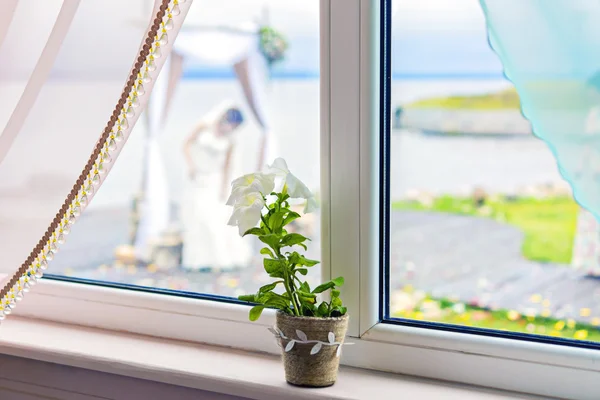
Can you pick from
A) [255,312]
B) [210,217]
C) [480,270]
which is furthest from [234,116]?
[480,270]

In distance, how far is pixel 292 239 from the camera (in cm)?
112

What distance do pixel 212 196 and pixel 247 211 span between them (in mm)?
346

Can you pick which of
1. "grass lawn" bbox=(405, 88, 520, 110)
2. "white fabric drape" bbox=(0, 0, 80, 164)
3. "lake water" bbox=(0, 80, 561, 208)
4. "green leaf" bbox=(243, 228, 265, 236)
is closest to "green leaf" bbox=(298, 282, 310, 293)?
"green leaf" bbox=(243, 228, 265, 236)

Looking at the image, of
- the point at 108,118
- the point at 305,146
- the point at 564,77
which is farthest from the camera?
the point at 305,146

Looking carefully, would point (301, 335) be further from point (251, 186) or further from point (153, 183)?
point (153, 183)

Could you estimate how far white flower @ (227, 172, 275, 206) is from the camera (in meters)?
1.10

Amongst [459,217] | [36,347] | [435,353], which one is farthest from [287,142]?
[36,347]

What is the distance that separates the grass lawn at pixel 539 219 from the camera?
1.10m

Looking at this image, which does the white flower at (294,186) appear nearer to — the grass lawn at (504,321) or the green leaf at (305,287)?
the green leaf at (305,287)

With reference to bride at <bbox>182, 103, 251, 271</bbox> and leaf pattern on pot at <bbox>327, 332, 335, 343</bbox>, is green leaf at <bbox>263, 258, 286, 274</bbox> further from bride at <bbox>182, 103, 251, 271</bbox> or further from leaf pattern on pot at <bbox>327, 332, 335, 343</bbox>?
bride at <bbox>182, 103, 251, 271</bbox>

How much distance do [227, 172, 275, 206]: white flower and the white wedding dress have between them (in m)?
0.27

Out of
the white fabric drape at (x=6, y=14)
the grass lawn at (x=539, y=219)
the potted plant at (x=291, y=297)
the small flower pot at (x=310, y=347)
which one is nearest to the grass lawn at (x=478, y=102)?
the grass lawn at (x=539, y=219)

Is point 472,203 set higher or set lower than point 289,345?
higher

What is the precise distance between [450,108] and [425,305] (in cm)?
32
